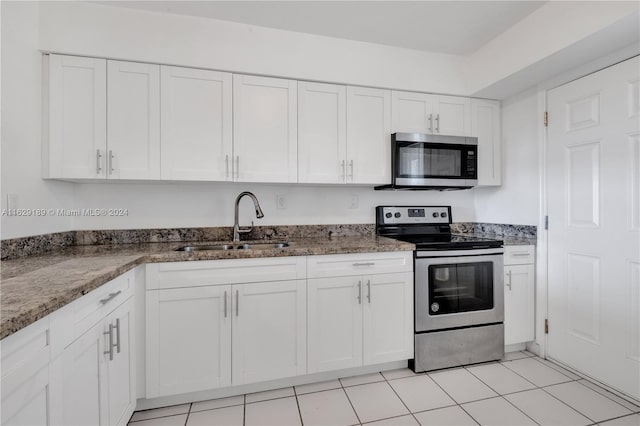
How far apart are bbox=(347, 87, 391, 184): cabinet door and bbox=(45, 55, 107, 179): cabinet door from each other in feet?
5.29

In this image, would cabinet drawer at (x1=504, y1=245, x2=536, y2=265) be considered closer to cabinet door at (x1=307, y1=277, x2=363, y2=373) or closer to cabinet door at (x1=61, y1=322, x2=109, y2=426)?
cabinet door at (x1=307, y1=277, x2=363, y2=373)

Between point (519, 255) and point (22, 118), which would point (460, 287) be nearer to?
point (519, 255)

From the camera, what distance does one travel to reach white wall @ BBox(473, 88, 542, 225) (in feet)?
8.07

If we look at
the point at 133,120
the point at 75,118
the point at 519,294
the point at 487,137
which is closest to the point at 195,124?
the point at 133,120

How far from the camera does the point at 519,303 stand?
2379 mm

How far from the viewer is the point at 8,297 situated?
0.92 meters

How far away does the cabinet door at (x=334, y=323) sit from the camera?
1.97m

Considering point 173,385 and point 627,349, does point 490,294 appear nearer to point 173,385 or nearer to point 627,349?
point 627,349

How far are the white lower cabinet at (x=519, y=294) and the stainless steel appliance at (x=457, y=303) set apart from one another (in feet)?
0.23

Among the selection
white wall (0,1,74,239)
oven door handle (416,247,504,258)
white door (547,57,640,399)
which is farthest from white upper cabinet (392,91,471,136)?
white wall (0,1,74,239)

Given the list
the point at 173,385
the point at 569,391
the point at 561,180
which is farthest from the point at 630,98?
the point at 173,385

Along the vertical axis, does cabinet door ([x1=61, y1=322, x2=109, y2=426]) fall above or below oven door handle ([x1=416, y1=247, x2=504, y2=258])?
below

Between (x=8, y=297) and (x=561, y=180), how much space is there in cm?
299

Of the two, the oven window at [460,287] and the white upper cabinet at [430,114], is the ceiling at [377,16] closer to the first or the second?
the white upper cabinet at [430,114]
